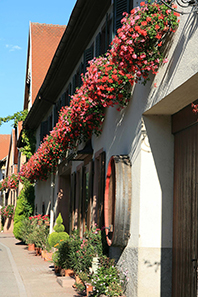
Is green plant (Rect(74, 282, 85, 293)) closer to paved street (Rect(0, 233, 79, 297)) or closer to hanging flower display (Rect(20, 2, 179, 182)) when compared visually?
paved street (Rect(0, 233, 79, 297))

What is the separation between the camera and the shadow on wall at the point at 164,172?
5.64 m

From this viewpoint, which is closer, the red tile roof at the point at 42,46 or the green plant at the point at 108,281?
the green plant at the point at 108,281

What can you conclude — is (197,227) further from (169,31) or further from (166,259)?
(169,31)

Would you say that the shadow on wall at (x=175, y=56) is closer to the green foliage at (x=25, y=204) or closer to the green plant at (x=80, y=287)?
the green plant at (x=80, y=287)

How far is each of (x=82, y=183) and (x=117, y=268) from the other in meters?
4.41

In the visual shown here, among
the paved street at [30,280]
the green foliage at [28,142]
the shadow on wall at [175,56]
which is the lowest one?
the paved street at [30,280]

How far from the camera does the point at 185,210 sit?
Result: 17.3 ft

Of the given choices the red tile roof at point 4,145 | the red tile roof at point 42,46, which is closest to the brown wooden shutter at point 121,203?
the red tile roof at point 42,46

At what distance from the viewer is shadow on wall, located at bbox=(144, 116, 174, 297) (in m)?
5.64

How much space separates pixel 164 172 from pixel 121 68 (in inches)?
58.8

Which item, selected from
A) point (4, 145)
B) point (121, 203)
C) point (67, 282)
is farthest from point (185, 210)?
point (4, 145)

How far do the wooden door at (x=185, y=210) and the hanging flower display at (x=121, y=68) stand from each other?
2.84 ft

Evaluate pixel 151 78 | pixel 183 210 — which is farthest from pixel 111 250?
pixel 151 78

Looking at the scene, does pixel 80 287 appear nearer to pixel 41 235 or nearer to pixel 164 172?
pixel 164 172
